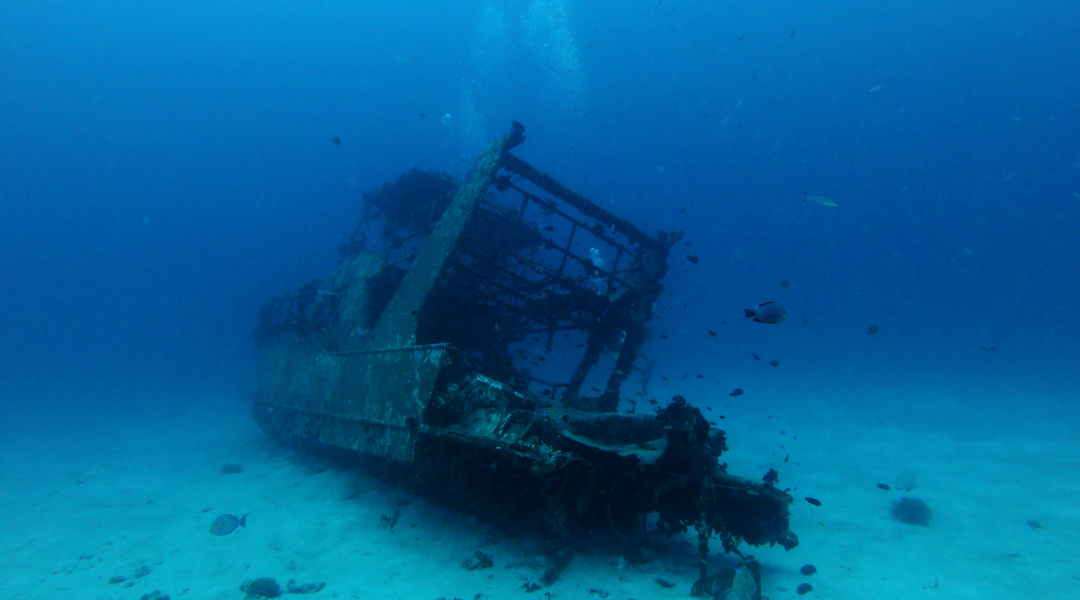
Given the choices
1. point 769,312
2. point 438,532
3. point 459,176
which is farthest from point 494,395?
point 459,176

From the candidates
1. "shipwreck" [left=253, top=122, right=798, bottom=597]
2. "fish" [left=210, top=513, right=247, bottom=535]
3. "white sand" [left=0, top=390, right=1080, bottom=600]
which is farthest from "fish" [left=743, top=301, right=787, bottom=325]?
"fish" [left=210, top=513, right=247, bottom=535]

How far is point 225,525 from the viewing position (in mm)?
7531

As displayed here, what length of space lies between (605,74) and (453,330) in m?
143

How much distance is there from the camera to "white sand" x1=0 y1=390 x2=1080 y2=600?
5.62 metres

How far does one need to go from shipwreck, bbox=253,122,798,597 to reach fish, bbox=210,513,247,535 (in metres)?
1.66

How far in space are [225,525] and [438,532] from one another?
3.85 meters

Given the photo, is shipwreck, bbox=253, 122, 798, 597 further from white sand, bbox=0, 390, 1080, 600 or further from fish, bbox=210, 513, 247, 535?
fish, bbox=210, 513, 247, 535

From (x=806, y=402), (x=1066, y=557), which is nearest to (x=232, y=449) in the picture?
(x=1066, y=557)

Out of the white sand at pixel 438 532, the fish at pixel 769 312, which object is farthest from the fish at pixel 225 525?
the fish at pixel 769 312

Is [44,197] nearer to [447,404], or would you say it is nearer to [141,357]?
[141,357]

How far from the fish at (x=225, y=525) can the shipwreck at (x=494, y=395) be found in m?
1.66

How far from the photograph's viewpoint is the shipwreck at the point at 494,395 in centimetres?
516

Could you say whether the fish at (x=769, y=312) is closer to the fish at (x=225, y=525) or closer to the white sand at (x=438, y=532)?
the white sand at (x=438, y=532)

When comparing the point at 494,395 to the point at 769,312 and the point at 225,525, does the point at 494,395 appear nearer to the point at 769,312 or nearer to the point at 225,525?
the point at 769,312
